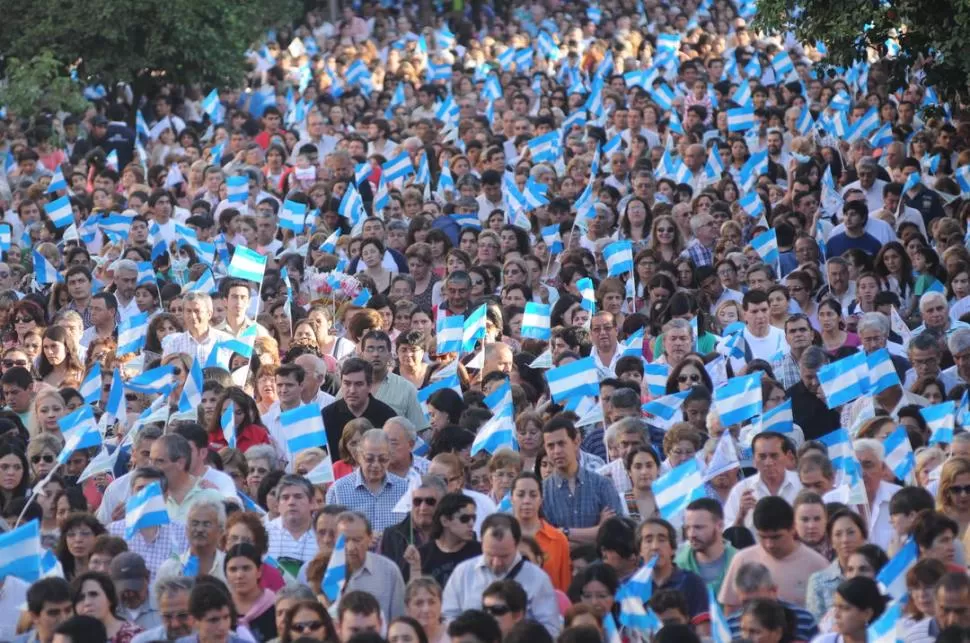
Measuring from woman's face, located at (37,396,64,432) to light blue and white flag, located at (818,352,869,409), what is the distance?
4.83 meters

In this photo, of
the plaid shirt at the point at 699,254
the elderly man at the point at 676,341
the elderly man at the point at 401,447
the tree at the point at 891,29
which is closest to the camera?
the elderly man at the point at 401,447

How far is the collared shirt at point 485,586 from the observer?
456 inches

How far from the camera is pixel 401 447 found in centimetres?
1391

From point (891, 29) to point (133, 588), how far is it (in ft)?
33.9

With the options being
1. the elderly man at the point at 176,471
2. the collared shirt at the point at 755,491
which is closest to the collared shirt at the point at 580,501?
the collared shirt at the point at 755,491

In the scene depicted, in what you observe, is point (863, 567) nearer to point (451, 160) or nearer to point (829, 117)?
point (451, 160)

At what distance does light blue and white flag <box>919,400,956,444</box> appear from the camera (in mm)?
14008

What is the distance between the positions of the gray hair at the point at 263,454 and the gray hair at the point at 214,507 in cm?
154

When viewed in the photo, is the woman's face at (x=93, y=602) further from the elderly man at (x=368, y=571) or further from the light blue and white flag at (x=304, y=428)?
the light blue and white flag at (x=304, y=428)

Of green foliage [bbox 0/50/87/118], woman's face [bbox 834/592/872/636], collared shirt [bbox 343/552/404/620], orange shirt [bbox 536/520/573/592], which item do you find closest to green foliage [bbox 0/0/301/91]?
green foliage [bbox 0/50/87/118]

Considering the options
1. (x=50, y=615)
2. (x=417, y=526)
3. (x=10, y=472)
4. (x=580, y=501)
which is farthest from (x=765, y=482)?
(x=10, y=472)

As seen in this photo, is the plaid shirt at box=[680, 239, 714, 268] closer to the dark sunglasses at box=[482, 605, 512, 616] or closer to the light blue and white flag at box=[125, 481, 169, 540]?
the light blue and white flag at box=[125, 481, 169, 540]

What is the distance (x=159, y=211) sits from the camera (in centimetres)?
2289

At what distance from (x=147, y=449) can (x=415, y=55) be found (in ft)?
72.6
